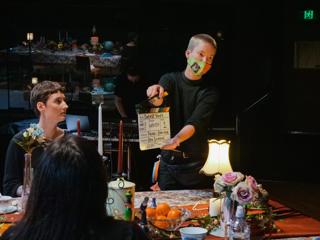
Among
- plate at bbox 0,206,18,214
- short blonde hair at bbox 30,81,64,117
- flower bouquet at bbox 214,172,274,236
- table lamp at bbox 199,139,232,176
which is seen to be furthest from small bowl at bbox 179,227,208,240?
short blonde hair at bbox 30,81,64,117

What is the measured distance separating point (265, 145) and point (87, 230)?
225 inches

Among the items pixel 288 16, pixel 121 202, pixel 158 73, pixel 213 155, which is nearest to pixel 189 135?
pixel 213 155

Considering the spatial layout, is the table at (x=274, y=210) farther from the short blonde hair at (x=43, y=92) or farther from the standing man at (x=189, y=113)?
the short blonde hair at (x=43, y=92)

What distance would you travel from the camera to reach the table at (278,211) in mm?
2723

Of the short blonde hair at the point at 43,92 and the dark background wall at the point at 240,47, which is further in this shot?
the dark background wall at the point at 240,47

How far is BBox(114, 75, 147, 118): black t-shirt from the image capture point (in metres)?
6.64

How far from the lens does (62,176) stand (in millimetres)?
1680

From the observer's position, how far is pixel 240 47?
7105 millimetres

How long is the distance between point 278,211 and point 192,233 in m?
0.78

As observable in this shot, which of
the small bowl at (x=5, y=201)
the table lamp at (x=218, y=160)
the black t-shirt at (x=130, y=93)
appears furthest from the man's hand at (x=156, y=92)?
the black t-shirt at (x=130, y=93)

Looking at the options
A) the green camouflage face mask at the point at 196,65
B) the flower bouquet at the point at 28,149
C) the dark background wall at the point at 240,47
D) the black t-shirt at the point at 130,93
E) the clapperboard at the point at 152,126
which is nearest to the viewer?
the flower bouquet at the point at 28,149

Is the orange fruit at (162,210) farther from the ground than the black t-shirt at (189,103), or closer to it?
closer to it

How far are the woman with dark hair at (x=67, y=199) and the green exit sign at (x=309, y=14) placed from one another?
5.81 meters

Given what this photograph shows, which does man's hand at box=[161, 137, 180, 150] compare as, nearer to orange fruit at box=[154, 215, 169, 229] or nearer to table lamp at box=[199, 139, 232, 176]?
table lamp at box=[199, 139, 232, 176]
